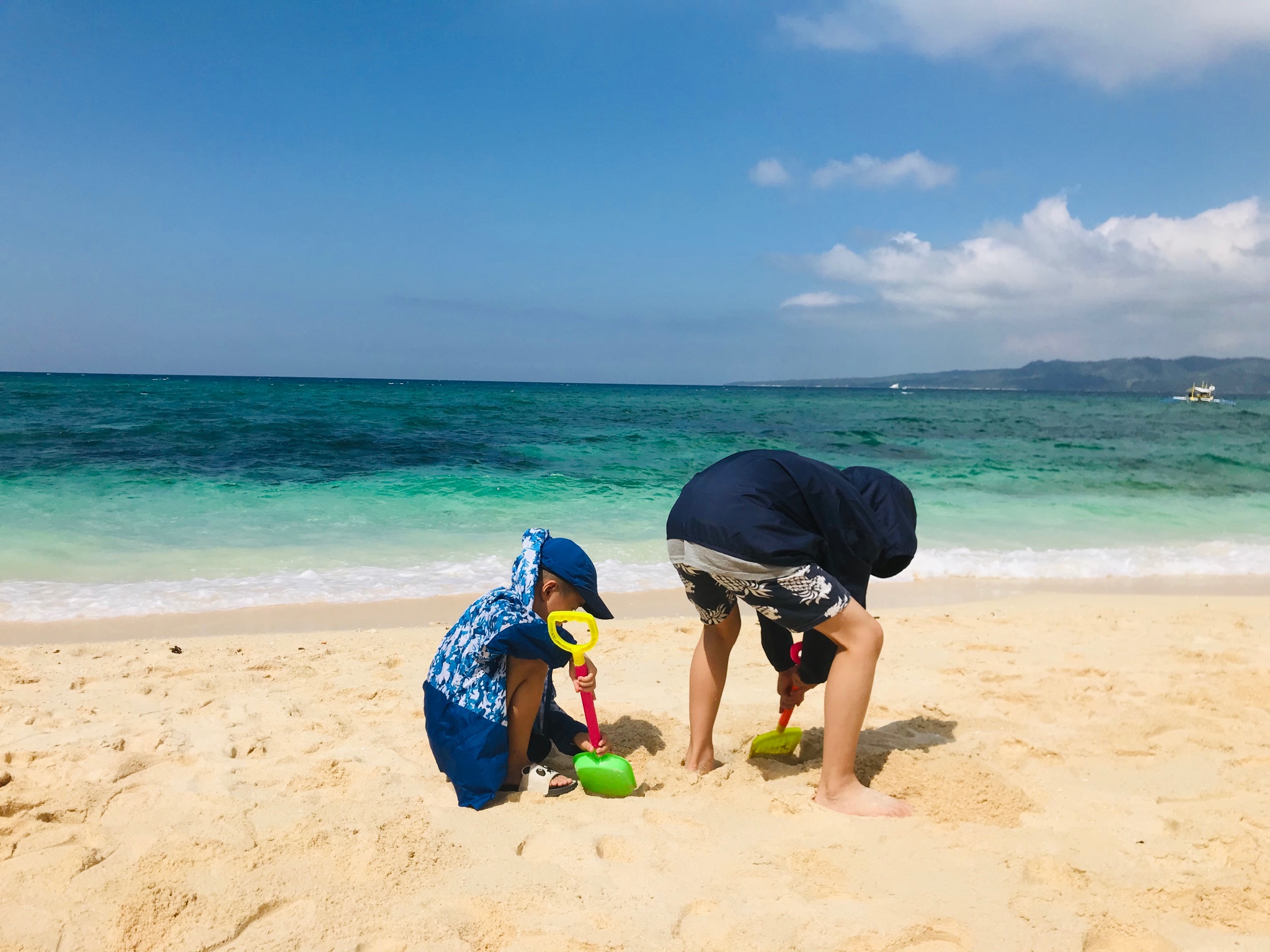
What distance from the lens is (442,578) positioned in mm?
6934

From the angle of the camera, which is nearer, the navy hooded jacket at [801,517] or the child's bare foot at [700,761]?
the navy hooded jacket at [801,517]

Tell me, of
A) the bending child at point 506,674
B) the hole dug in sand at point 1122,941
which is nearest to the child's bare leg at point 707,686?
the bending child at point 506,674

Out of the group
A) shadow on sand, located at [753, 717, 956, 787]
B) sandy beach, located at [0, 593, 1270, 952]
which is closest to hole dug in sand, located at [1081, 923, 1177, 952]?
sandy beach, located at [0, 593, 1270, 952]

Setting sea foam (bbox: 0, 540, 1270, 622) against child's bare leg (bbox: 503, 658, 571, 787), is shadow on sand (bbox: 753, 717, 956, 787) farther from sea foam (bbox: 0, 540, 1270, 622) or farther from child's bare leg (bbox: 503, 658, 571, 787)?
sea foam (bbox: 0, 540, 1270, 622)

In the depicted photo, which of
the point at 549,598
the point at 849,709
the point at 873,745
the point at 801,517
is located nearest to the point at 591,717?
the point at 549,598

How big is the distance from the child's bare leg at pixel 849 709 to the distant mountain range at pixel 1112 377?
454ft

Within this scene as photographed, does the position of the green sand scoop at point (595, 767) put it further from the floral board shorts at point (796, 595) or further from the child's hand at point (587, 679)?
the floral board shorts at point (796, 595)

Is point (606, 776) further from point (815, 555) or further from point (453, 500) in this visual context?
point (453, 500)

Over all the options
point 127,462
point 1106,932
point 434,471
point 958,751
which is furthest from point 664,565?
point 127,462

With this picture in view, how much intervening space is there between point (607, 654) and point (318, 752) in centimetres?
205

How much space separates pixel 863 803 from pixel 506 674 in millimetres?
1334

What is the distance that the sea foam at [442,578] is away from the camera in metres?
5.92

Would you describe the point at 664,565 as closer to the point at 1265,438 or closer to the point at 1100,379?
the point at 1265,438

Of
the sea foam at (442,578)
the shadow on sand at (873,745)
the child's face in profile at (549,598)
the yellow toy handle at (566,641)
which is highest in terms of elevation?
the child's face in profile at (549,598)
